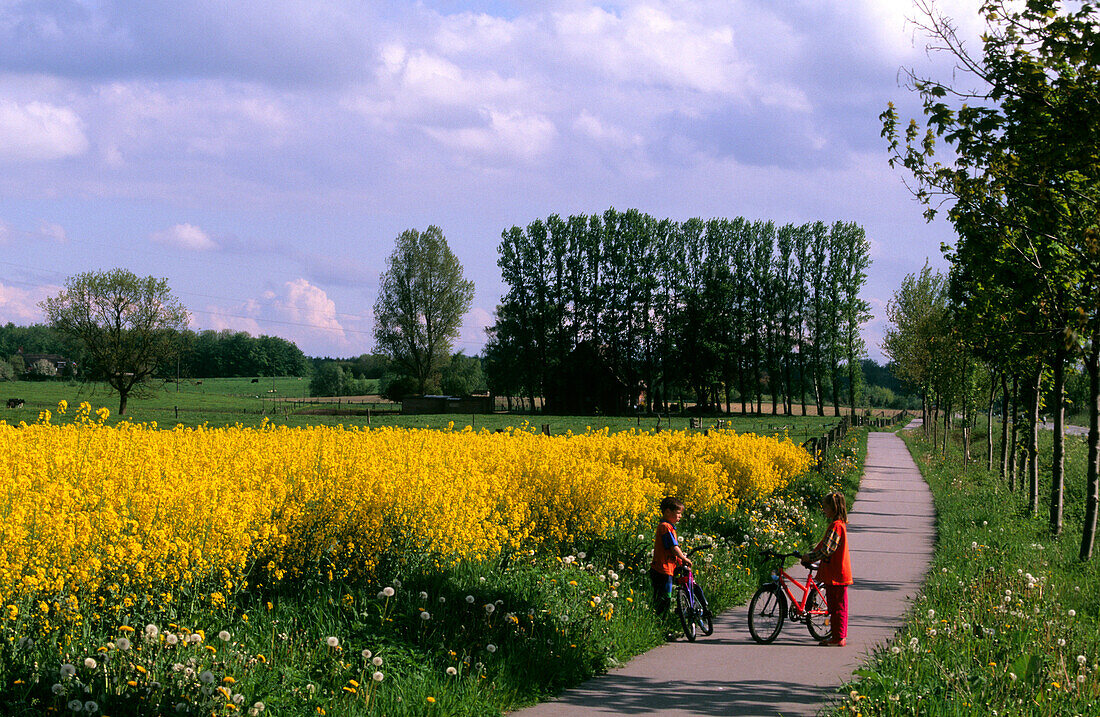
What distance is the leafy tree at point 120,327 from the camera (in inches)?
2101

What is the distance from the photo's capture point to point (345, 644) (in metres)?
6.14

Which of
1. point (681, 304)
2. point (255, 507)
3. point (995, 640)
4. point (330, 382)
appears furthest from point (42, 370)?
point (995, 640)

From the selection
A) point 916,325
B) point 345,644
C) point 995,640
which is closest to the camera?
point 345,644

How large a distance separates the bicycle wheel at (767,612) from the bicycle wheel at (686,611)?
0.54 meters

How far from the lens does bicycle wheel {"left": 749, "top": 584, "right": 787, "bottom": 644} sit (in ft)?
26.3

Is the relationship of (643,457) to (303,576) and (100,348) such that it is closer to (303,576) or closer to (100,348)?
(303,576)

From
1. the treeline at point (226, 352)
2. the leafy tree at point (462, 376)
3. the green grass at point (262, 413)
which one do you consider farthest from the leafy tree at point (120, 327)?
the treeline at point (226, 352)

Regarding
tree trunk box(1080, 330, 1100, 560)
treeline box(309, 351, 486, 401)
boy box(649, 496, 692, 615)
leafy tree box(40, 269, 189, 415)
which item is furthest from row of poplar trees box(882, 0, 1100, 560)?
treeline box(309, 351, 486, 401)

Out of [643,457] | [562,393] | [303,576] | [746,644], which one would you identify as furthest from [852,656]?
[562,393]

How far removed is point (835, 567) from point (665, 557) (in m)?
1.51

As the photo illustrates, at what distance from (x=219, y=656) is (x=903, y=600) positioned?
23.3 ft

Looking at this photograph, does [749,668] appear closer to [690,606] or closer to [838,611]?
[690,606]

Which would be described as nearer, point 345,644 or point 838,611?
point 345,644

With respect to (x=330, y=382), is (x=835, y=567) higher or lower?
lower
